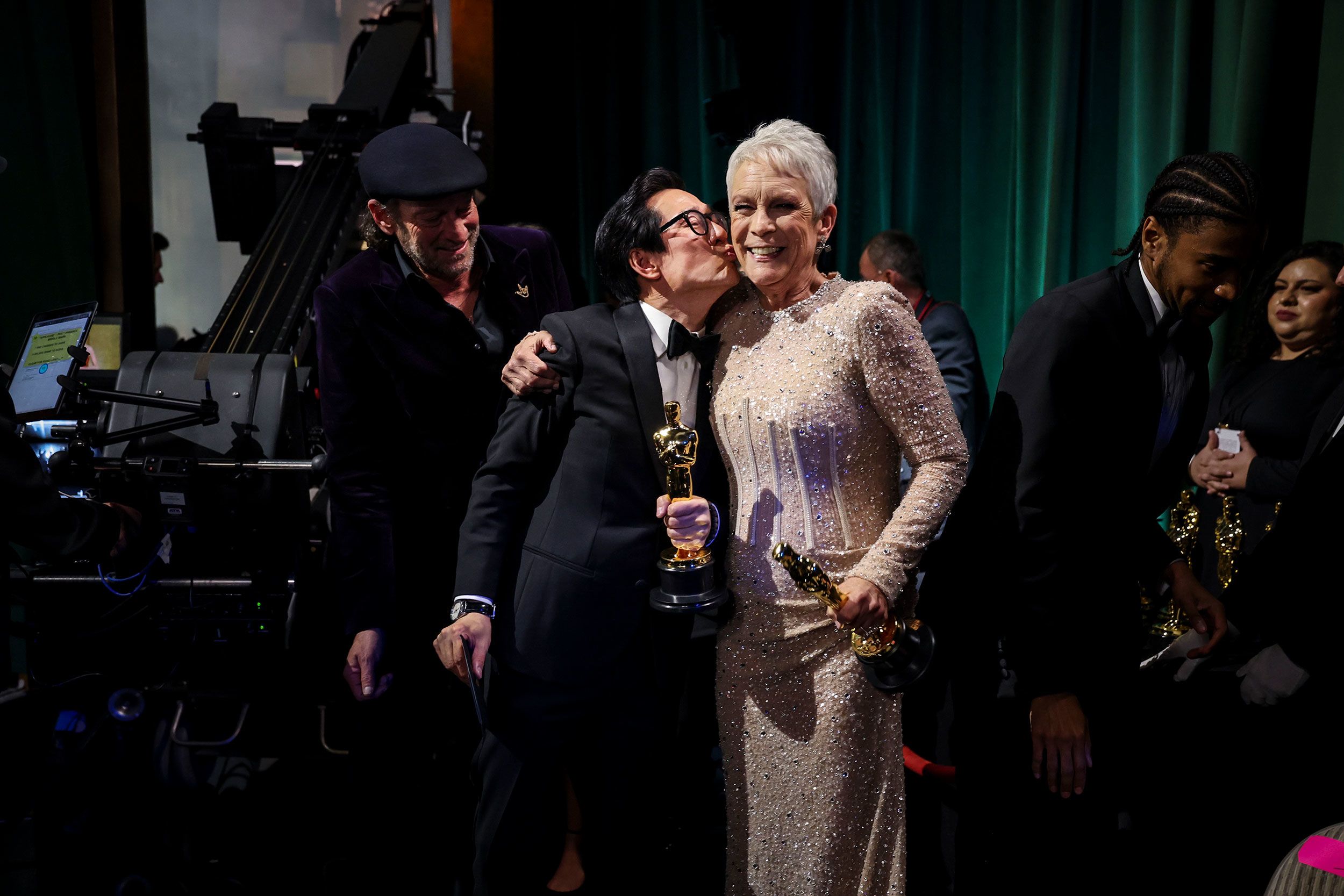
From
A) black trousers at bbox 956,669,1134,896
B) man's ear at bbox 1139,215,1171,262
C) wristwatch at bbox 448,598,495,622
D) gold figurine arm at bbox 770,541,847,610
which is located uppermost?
man's ear at bbox 1139,215,1171,262

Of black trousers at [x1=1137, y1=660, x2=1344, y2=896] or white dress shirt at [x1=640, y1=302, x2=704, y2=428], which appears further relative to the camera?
black trousers at [x1=1137, y1=660, x2=1344, y2=896]

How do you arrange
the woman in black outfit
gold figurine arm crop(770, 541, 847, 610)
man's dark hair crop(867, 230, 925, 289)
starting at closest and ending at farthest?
gold figurine arm crop(770, 541, 847, 610) → the woman in black outfit → man's dark hair crop(867, 230, 925, 289)

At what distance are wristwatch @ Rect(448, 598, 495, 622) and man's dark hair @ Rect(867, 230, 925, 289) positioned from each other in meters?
3.02

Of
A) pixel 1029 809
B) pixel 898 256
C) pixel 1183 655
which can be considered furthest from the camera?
pixel 898 256

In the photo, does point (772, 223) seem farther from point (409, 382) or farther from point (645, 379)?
point (409, 382)

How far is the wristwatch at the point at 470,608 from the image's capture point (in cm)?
190

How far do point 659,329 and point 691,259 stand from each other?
0.14 metres

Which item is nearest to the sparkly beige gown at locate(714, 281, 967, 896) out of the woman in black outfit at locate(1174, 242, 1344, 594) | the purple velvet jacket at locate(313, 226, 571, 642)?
the purple velvet jacket at locate(313, 226, 571, 642)

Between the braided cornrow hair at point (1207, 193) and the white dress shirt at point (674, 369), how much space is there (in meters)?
0.86

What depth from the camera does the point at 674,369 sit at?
1.89 metres

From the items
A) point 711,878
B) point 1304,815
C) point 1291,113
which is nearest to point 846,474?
point 1304,815

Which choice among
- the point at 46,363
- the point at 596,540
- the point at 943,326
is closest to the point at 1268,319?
the point at 943,326

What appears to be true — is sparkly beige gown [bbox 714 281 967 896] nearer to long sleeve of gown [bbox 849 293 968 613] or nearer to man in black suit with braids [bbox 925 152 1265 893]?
long sleeve of gown [bbox 849 293 968 613]

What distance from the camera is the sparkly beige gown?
65.7 inches
